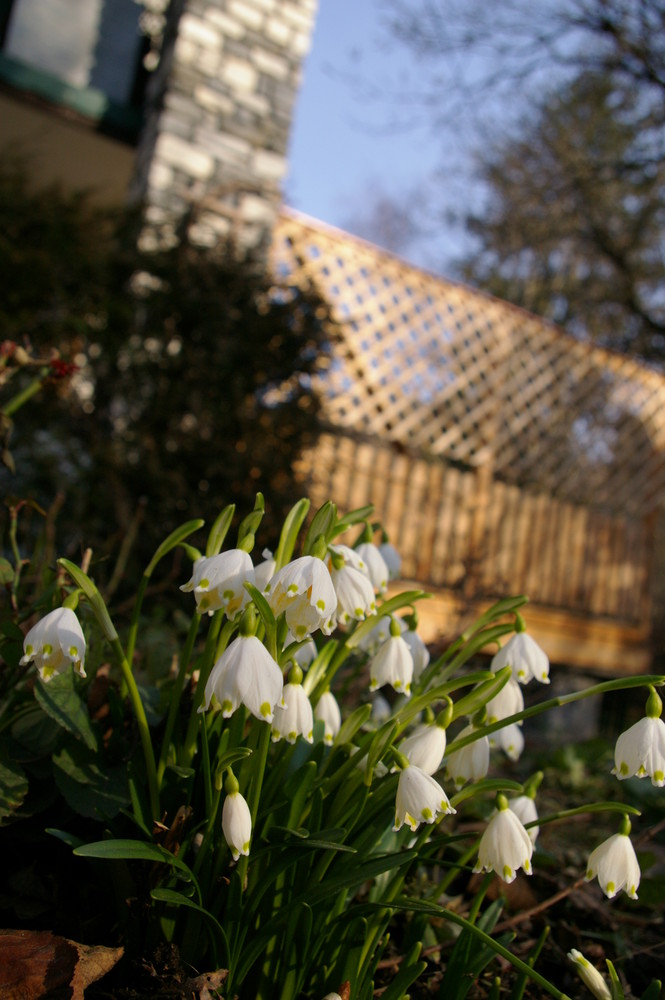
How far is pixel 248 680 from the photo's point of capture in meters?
0.92

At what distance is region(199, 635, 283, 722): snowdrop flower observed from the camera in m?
0.91

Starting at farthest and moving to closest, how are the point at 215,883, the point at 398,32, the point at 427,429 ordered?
the point at 398,32 < the point at 427,429 < the point at 215,883

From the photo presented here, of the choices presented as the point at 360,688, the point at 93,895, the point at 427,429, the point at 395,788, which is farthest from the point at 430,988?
the point at 427,429

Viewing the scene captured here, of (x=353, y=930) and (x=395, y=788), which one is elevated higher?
(x=395, y=788)

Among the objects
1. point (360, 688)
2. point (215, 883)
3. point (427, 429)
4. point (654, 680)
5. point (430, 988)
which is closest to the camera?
point (654, 680)

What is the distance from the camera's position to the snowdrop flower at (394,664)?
115 cm

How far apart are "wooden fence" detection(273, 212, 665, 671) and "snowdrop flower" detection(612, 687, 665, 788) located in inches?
138

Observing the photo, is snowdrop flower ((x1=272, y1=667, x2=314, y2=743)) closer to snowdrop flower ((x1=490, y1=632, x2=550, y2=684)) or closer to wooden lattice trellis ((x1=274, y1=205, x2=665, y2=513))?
snowdrop flower ((x1=490, y1=632, x2=550, y2=684))

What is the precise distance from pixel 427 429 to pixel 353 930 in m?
4.81

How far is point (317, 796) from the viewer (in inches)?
44.5

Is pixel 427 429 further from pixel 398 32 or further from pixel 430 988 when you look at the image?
pixel 430 988

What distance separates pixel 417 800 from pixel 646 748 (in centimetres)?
28

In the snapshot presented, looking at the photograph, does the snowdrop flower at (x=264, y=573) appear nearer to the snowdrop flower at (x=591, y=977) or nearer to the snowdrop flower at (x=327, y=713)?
the snowdrop flower at (x=327, y=713)

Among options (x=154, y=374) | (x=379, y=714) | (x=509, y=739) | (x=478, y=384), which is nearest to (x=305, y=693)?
(x=509, y=739)
